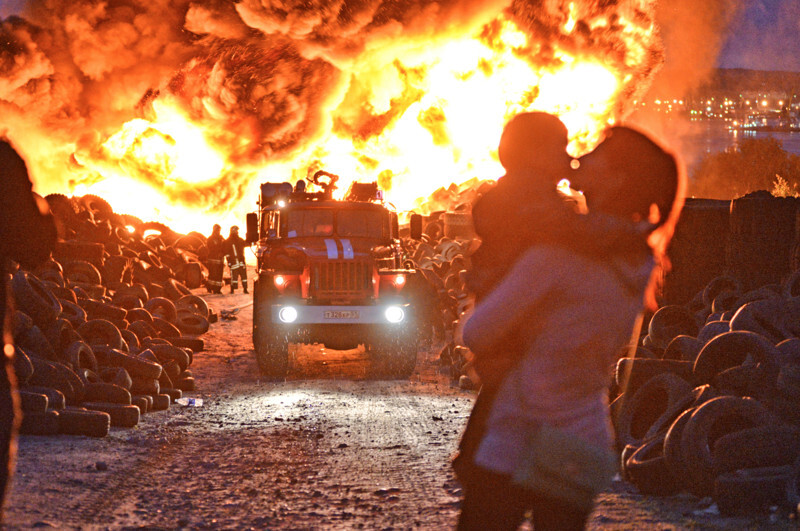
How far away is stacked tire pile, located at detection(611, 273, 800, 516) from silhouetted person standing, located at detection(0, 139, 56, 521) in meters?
4.18

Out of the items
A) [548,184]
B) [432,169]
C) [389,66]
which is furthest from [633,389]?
[432,169]

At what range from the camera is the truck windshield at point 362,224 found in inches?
521

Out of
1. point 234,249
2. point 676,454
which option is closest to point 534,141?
point 676,454

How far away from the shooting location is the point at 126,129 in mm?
33969

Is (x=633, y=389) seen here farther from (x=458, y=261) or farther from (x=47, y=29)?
(x=47, y=29)

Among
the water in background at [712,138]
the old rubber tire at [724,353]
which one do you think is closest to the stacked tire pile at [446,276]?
the old rubber tire at [724,353]

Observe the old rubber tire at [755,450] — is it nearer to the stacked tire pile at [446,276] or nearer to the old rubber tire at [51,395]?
the stacked tire pile at [446,276]

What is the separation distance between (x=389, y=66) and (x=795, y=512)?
3126cm

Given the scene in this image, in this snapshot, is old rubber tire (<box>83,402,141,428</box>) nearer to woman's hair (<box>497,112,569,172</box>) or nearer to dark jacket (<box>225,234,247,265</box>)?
woman's hair (<box>497,112,569,172</box>)

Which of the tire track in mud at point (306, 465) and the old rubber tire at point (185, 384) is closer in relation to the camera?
the tire track in mud at point (306, 465)

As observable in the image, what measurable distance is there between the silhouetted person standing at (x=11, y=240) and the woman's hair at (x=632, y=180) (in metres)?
1.96

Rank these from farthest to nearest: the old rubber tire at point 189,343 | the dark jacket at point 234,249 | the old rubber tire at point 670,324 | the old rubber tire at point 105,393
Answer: the dark jacket at point 234,249 → the old rubber tire at point 189,343 → the old rubber tire at point 670,324 → the old rubber tire at point 105,393

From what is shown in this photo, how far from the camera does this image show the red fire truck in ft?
39.2

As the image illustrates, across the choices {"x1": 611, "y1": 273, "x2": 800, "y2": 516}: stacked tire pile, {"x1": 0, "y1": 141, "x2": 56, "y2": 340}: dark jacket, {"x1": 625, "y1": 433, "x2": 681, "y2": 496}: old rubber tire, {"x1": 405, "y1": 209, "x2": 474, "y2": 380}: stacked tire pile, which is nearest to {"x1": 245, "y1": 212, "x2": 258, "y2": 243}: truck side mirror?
{"x1": 405, "y1": 209, "x2": 474, "y2": 380}: stacked tire pile
